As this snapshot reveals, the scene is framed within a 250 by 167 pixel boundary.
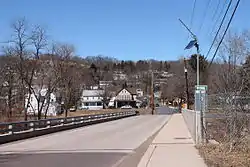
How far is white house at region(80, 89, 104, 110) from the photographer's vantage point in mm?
154875

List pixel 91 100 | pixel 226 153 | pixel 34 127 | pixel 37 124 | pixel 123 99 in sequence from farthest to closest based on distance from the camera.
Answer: pixel 123 99
pixel 91 100
pixel 37 124
pixel 34 127
pixel 226 153

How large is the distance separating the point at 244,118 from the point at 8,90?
4454 cm

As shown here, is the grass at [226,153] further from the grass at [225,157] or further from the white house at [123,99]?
the white house at [123,99]

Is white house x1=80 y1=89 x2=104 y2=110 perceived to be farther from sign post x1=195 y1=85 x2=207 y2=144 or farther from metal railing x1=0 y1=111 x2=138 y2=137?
sign post x1=195 y1=85 x2=207 y2=144

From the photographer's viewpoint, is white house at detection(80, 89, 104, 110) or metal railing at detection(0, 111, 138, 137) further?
white house at detection(80, 89, 104, 110)

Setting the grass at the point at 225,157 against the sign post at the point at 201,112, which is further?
the sign post at the point at 201,112

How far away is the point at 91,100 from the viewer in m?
158

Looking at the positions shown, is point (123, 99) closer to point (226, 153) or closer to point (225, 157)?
point (226, 153)

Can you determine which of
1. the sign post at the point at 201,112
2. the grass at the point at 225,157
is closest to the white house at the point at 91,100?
the sign post at the point at 201,112

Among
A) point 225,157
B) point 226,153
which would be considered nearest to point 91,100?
point 226,153

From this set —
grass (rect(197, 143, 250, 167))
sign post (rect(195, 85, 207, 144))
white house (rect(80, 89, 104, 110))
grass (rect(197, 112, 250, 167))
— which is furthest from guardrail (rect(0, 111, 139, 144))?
white house (rect(80, 89, 104, 110))

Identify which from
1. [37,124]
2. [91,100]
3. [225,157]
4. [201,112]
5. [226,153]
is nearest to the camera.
→ [225,157]

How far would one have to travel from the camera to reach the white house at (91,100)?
155 meters

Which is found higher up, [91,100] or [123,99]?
[123,99]
